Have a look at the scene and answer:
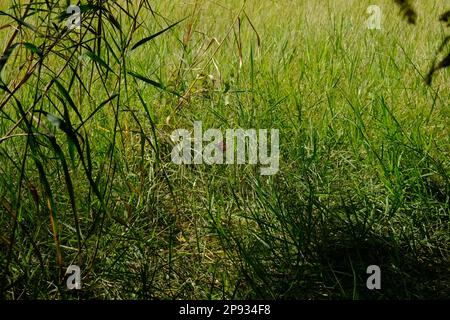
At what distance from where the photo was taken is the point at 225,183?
240 cm

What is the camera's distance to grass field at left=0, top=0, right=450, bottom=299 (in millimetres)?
1889

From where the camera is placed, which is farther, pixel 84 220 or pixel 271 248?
pixel 84 220

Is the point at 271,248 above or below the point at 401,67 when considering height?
below

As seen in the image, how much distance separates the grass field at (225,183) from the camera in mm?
1889

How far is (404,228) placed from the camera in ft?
7.07
